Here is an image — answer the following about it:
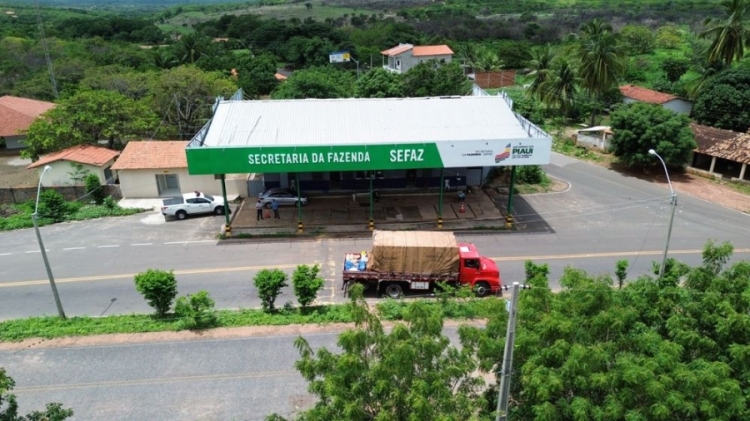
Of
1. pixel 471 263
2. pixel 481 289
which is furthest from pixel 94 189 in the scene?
pixel 481 289

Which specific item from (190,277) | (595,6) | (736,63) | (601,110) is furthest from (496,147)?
(595,6)

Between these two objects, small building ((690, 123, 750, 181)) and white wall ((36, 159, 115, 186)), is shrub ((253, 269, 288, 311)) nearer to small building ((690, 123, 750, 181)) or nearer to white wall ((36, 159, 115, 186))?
white wall ((36, 159, 115, 186))

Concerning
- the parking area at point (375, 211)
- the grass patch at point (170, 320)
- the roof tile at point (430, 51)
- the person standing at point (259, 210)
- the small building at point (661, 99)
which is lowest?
the grass patch at point (170, 320)

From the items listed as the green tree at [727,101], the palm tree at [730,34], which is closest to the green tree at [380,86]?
the green tree at [727,101]

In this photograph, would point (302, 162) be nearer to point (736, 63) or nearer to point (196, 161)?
point (196, 161)

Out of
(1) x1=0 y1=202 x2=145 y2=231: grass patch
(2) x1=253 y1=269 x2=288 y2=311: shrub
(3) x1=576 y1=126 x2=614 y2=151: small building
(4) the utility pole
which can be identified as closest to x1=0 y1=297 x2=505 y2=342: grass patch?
(2) x1=253 y1=269 x2=288 y2=311: shrub

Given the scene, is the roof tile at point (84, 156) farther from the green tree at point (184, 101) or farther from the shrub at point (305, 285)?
the shrub at point (305, 285)
